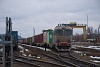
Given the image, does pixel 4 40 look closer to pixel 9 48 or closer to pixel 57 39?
pixel 9 48

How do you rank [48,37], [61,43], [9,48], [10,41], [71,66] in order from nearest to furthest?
1. [10,41]
2. [9,48]
3. [71,66]
4. [61,43]
5. [48,37]

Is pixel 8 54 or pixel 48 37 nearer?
pixel 8 54

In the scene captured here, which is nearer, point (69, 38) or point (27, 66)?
point (27, 66)

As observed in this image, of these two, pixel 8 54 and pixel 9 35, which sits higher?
pixel 9 35

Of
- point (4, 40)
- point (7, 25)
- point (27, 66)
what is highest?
point (7, 25)

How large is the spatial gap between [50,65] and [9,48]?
4915 mm

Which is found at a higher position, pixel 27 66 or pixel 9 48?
pixel 9 48

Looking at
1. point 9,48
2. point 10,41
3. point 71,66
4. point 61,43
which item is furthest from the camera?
point 61,43

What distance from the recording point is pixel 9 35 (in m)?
9.24

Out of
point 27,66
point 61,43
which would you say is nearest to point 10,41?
point 27,66

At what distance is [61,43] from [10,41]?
16.9m

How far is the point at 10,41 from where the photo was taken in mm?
8797

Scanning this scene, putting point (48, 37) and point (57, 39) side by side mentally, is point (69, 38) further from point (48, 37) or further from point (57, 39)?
point (48, 37)

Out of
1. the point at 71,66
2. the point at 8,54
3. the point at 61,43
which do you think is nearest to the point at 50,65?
the point at 71,66
